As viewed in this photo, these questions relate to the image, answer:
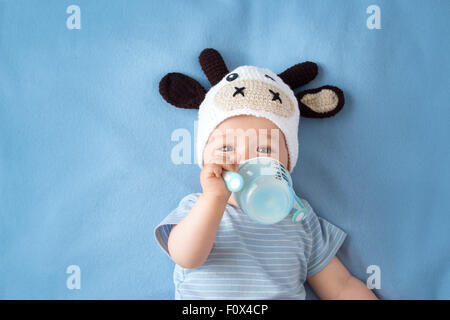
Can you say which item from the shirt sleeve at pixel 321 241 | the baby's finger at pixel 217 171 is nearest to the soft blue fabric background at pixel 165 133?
the shirt sleeve at pixel 321 241

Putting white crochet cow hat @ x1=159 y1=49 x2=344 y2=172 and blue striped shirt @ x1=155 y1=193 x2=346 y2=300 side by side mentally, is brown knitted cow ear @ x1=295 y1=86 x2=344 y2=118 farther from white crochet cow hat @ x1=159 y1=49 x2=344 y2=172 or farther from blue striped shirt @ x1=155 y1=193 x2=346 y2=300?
blue striped shirt @ x1=155 y1=193 x2=346 y2=300

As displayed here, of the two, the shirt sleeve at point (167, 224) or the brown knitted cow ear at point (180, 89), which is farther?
the brown knitted cow ear at point (180, 89)

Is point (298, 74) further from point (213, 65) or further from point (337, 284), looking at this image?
point (337, 284)

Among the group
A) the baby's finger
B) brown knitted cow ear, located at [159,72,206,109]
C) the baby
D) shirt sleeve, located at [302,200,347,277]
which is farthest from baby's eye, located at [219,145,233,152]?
shirt sleeve, located at [302,200,347,277]

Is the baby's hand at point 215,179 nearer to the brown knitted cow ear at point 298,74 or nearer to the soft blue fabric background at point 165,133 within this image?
the soft blue fabric background at point 165,133

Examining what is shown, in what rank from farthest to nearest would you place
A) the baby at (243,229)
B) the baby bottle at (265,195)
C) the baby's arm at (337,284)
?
the baby's arm at (337,284)
the baby at (243,229)
the baby bottle at (265,195)

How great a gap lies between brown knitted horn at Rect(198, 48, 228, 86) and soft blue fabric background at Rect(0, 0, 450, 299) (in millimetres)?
55

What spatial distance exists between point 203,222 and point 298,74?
55cm

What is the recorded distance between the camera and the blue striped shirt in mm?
989

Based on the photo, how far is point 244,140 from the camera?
3.07 feet

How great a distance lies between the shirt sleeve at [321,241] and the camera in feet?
3.59


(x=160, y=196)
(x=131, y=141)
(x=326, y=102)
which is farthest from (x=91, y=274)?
(x=326, y=102)

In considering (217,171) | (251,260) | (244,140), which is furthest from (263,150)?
(251,260)
